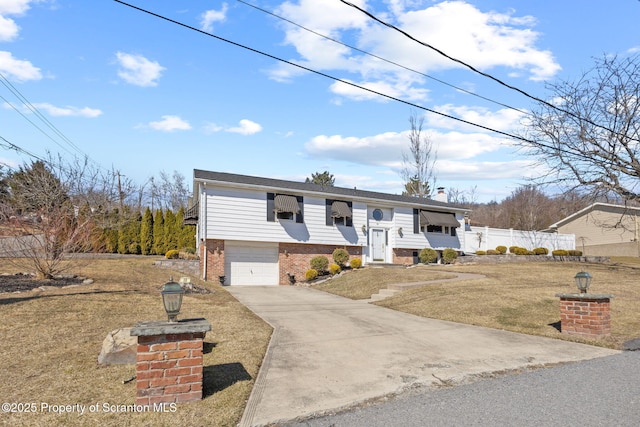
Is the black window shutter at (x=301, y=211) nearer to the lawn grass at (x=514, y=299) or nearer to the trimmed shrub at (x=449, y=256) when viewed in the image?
the lawn grass at (x=514, y=299)

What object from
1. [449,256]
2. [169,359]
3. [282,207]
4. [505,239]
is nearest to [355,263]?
[282,207]

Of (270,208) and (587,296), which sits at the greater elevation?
(270,208)

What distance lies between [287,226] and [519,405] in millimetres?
16337

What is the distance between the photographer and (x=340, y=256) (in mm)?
20922

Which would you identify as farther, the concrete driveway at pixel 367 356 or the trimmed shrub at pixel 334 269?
the trimmed shrub at pixel 334 269

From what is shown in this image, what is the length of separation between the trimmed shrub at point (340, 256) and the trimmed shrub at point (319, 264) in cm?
61

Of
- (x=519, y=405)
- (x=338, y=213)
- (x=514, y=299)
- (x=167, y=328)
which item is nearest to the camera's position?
(x=167, y=328)

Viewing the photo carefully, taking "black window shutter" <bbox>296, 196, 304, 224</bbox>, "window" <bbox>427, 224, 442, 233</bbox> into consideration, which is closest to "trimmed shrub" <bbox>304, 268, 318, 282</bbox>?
"black window shutter" <bbox>296, 196, 304, 224</bbox>

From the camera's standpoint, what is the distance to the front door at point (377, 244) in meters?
23.5

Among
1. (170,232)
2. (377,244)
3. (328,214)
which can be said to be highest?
(328,214)

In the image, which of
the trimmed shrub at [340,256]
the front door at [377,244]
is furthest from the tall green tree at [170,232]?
the front door at [377,244]

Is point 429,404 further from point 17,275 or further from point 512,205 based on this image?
point 512,205

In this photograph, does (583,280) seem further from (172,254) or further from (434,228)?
(434,228)

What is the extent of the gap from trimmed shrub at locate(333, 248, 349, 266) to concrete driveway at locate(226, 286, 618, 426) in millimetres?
9705
